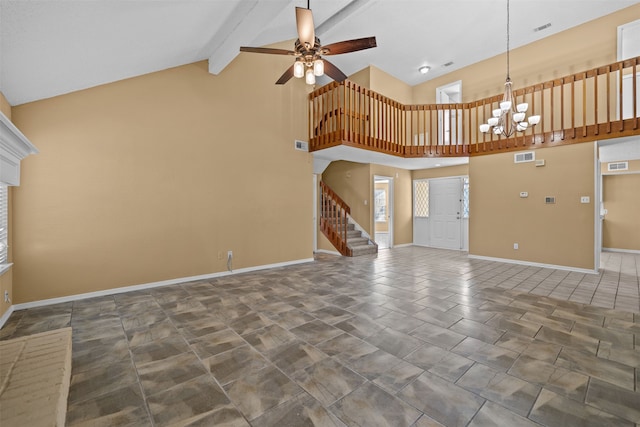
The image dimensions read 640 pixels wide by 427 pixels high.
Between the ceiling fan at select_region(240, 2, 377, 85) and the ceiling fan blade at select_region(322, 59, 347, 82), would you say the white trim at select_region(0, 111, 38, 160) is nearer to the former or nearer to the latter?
the ceiling fan at select_region(240, 2, 377, 85)

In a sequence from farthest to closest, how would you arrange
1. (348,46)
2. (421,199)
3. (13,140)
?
(421,199) → (348,46) → (13,140)

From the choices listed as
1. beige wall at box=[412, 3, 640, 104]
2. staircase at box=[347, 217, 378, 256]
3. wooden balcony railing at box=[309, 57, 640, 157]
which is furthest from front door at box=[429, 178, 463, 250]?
beige wall at box=[412, 3, 640, 104]

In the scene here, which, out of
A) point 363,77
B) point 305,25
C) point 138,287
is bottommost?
point 138,287

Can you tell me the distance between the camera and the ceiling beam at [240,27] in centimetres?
344

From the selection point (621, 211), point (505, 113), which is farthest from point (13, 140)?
point (621, 211)

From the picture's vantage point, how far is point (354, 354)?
7.66 feet

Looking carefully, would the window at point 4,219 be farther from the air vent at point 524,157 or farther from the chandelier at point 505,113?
the air vent at point 524,157

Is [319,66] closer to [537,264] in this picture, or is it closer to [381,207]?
[537,264]

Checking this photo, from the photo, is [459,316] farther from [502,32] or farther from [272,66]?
[502,32]

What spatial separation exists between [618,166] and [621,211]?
129 centimetres

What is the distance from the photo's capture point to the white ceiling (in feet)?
7.66

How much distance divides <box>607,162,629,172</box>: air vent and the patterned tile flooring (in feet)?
16.7

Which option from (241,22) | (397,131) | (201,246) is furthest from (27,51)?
(397,131)

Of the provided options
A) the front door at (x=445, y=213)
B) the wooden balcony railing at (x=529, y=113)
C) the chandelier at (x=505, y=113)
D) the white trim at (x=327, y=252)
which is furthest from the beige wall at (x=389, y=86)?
the white trim at (x=327, y=252)
